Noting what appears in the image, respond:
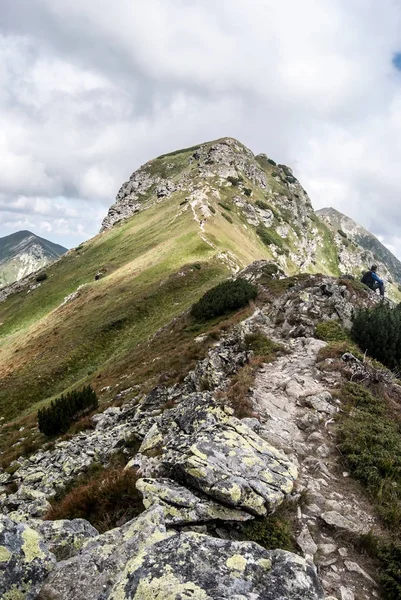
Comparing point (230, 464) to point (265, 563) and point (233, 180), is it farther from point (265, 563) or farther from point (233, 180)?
point (233, 180)

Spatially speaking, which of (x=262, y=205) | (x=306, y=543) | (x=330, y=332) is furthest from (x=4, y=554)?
(x=262, y=205)

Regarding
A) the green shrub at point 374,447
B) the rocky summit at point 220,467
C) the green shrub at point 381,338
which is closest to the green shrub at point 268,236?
the rocky summit at point 220,467

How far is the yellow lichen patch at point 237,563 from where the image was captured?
5.16 m

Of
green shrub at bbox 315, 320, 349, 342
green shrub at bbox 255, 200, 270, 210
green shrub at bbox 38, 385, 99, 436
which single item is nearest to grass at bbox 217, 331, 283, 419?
green shrub at bbox 315, 320, 349, 342

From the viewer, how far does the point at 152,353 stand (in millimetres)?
27031

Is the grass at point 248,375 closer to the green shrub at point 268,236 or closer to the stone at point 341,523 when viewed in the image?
the stone at point 341,523

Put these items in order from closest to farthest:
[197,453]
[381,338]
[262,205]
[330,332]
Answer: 1. [197,453]
2. [381,338]
3. [330,332]
4. [262,205]

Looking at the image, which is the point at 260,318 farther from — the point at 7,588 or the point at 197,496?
the point at 7,588

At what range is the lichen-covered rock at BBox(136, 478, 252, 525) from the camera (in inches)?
276

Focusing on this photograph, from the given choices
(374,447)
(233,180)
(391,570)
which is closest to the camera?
(391,570)

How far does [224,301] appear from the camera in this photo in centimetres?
3031

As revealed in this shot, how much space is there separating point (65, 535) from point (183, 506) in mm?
2209

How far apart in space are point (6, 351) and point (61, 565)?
170 feet

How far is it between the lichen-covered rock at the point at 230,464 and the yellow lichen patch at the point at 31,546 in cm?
303
